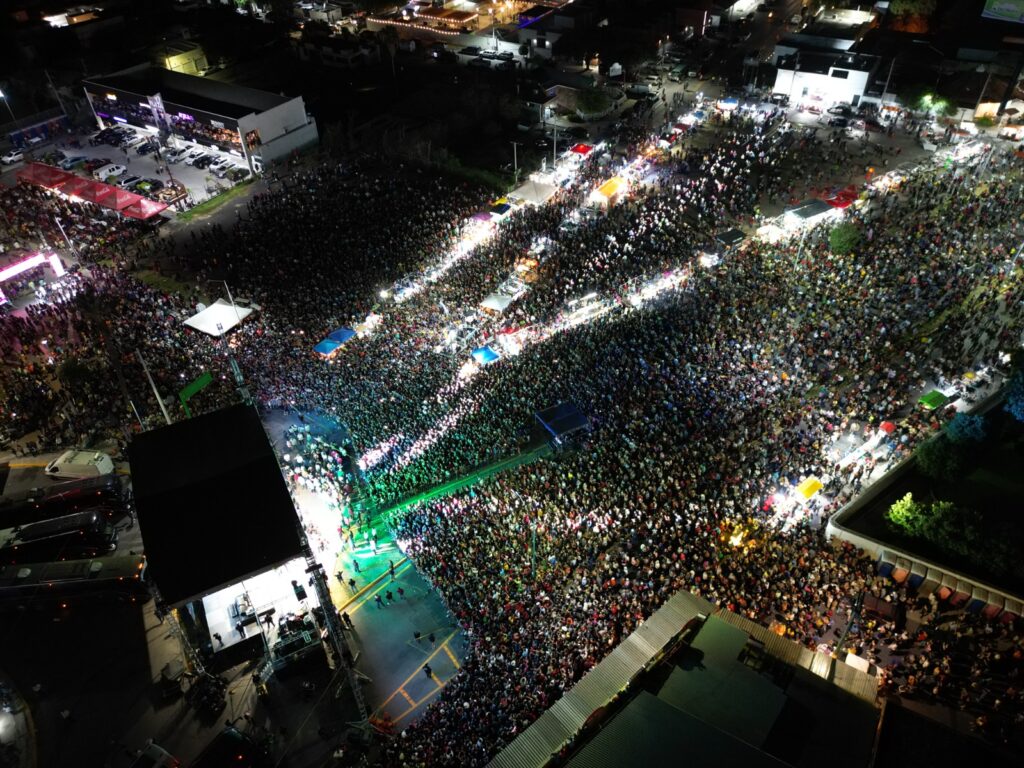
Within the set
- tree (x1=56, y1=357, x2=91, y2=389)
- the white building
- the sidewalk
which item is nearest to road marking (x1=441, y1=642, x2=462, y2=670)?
the sidewalk

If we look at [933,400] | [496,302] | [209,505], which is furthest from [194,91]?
[933,400]

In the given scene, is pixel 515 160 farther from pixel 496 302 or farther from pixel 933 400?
pixel 933 400

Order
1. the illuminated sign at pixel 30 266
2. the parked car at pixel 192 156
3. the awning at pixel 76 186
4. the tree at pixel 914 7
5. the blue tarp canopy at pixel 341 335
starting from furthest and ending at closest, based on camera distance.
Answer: the tree at pixel 914 7 → the parked car at pixel 192 156 → the awning at pixel 76 186 → the illuminated sign at pixel 30 266 → the blue tarp canopy at pixel 341 335

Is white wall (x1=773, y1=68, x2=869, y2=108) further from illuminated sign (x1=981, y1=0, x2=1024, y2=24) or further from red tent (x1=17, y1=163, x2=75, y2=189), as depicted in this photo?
red tent (x1=17, y1=163, x2=75, y2=189)

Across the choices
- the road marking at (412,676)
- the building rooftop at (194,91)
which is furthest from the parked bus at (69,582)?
the building rooftop at (194,91)

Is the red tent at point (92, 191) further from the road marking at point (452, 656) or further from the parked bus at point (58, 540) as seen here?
the road marking at point (452, 656)

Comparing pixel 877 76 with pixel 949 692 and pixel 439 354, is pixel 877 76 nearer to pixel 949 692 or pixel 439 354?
pixel 439 354
